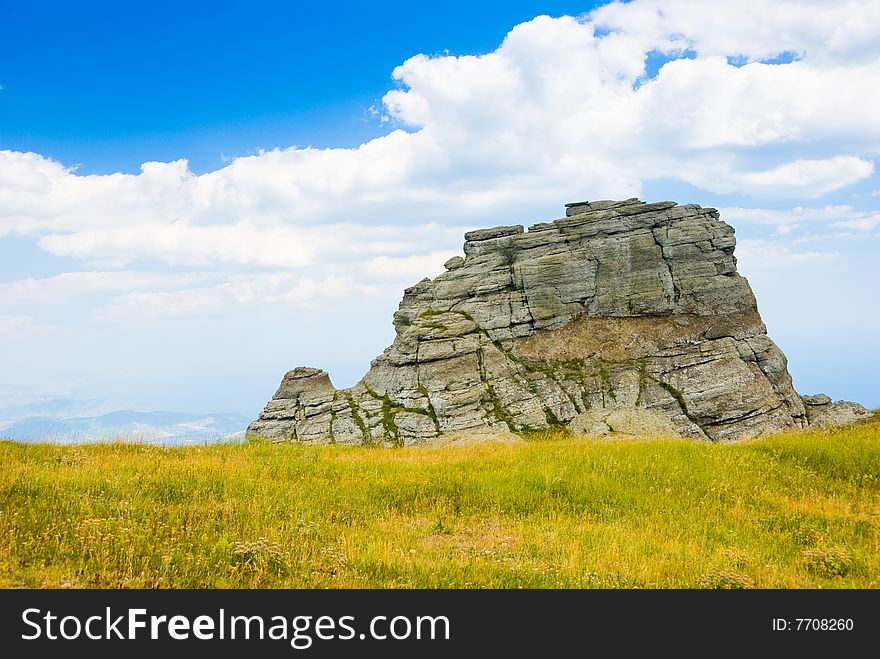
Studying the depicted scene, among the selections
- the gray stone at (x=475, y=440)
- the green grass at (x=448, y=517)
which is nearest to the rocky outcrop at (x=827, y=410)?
the gray stone at (x=475, y=440)

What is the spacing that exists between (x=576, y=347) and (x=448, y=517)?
60.4 meters

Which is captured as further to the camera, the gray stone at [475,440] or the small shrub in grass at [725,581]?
the gray stone at [475,440]

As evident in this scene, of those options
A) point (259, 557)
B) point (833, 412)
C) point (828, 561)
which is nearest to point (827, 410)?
point (833, 412)

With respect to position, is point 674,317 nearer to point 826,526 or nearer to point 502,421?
point 502,421

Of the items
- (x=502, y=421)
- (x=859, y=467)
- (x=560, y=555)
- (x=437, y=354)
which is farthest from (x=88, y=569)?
(x=437, y=354)

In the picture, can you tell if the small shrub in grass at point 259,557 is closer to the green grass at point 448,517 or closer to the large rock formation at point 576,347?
the green grass at point 448,517

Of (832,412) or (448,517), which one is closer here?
(448,517)

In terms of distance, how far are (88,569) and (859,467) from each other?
69.4 ft

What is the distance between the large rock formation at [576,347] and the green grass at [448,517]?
4267 cm

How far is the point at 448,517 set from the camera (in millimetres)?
15031

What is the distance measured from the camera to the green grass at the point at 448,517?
10406mm

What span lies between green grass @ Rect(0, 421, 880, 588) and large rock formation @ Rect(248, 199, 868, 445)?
140 ft

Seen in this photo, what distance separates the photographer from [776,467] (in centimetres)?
1938

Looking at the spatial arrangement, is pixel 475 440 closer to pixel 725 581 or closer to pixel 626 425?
pixel 626 425
